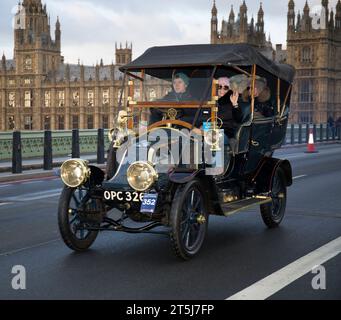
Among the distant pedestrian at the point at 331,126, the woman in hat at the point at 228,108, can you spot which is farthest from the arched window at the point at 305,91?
the woman in hat at the point at 228,108

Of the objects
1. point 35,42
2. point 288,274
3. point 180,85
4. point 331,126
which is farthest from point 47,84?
point 288,274

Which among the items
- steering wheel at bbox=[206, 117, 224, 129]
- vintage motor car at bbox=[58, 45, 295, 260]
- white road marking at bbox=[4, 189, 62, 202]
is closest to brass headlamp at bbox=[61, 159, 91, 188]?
vintage motor car at bbox=[58, 45, 295, 260]

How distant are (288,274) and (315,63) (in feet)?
335

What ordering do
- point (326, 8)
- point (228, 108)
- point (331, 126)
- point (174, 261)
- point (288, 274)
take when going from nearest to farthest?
point (288, 274) → point (174, 261) → point (228, 108) → point (331, 126) → point (326, 8)

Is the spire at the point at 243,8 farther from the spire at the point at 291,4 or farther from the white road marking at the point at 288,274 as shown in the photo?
the white road marking at the point at 288,274

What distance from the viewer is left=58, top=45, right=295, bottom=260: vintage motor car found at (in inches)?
253

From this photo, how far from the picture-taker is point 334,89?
10706 centimetres

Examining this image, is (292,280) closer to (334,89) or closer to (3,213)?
(3,213)

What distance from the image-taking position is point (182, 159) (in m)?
6.90

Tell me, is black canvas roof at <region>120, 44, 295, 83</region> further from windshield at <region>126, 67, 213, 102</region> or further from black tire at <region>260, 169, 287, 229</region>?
black tire at <region>260, 169, 287, 229</region>

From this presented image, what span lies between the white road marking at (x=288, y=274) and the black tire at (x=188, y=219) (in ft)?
3.06

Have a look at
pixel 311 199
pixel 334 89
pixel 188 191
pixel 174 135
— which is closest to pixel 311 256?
pixel 188 191

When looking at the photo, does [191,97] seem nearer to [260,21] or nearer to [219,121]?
[219,121]
